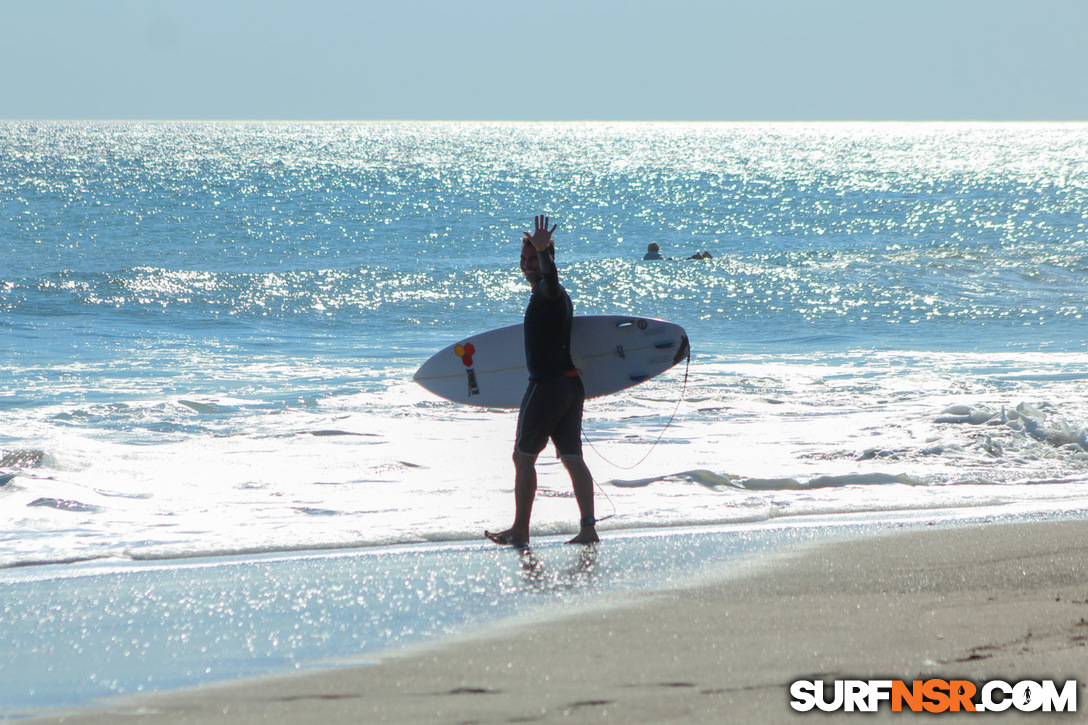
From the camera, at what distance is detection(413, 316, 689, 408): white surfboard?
617 cm

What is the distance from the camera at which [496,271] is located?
26.4m

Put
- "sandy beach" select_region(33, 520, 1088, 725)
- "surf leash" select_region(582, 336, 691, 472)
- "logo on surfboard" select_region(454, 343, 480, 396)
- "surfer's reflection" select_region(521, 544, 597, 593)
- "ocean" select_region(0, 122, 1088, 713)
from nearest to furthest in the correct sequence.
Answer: "sandy beach" select_region(33, 520, 1088, 725) → "surfer's reflection" select_region(521, 544, 597, 593) → "ocean" select_region(0, 122, 1088, 713) → "surf leash" select_region(582, 336, 691, 472) → "logo on surfboard" select_region(454, 343, 480, 396)

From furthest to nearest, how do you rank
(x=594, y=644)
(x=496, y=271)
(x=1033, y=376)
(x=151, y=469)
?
(x=496, y=271)
(x=1033, y=376)
(x=151, y=469)
(x=594, y=644)

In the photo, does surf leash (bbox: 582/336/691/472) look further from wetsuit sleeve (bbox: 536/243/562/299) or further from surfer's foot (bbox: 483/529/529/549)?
wetsuit sleeve (bbox: 536/243/562/299)

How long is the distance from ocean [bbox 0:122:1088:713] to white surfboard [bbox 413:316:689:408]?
610mm

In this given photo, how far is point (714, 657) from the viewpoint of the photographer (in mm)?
2988

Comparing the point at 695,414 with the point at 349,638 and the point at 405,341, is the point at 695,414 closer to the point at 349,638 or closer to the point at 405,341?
the point at 349,638

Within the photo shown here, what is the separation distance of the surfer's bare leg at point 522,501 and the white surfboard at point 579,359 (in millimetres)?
1351

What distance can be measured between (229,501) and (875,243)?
30.3 meters

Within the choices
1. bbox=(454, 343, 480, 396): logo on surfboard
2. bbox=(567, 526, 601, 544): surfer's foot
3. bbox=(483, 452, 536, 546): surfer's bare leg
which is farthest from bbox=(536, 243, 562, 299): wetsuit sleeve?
bbox=(454, 343, 480, 396): logo on surfboard

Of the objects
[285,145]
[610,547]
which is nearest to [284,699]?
[610,547]

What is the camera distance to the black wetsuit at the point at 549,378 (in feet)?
15.6

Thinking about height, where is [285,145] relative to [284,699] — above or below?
above

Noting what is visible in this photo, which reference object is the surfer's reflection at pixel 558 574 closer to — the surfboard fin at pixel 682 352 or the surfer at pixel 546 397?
the surfer at pixel 546 397
